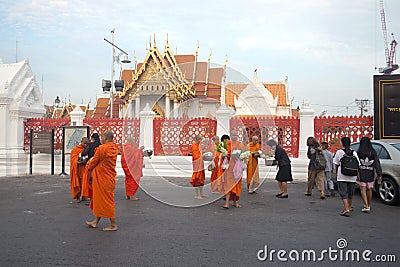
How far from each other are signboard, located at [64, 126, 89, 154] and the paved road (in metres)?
4.18

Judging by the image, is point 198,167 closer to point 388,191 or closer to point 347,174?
point 347,174

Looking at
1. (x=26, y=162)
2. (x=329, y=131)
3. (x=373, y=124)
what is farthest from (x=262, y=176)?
(x=26, y=162)

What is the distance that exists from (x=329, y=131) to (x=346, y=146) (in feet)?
18.5

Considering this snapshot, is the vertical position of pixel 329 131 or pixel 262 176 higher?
pixel 329 131

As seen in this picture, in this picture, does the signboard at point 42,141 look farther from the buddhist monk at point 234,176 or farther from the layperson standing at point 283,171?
the layperson standing at point 283,171

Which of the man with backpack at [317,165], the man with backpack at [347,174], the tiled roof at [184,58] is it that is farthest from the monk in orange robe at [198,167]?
the tiled roof at [184,58]

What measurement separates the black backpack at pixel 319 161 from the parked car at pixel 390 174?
119 centimetres

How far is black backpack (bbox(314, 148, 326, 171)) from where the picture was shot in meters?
8.63

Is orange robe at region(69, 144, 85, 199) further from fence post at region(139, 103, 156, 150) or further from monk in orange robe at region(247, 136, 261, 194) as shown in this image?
fence post at region(139, 103, 156, 150)

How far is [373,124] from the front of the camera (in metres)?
11.8

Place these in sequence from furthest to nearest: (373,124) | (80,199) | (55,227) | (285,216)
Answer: (373,124) → (80,199) → (285,216) → (55,227)

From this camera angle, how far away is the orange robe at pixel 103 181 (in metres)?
5.70

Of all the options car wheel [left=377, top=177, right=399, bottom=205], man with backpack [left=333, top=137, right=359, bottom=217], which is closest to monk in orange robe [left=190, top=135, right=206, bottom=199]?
man with backpack [left=333, top=137, right=359, bottom=217]

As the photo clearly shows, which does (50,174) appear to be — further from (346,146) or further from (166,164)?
(346,146)
